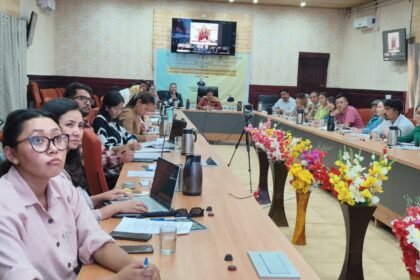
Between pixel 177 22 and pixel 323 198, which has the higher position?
pixel 177 22

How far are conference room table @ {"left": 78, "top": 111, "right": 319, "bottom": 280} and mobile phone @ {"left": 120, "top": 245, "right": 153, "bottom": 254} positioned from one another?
2 cm

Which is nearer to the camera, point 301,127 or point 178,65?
point 301,127

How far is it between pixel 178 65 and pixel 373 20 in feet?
14.8

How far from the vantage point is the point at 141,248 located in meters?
1.67

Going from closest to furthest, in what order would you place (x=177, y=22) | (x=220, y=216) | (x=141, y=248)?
(x=141, y=248)
(x=220, y=216)
(x=177, y=22)

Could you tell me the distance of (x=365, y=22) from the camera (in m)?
9.97

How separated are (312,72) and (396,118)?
21.0ft

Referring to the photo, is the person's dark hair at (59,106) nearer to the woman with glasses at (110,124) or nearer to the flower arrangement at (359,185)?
the woman with glasses at (110,124)

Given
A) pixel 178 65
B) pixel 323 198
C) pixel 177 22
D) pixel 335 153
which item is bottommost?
pixel 323 198

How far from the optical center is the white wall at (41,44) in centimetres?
883

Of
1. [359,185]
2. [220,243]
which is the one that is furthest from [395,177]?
[220,243]

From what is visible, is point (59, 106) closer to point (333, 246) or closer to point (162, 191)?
point (162, 191)

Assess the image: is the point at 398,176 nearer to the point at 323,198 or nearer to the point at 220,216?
the point at 323,198

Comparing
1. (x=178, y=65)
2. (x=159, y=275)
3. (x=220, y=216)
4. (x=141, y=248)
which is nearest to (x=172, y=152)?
(x=220, y=216)
